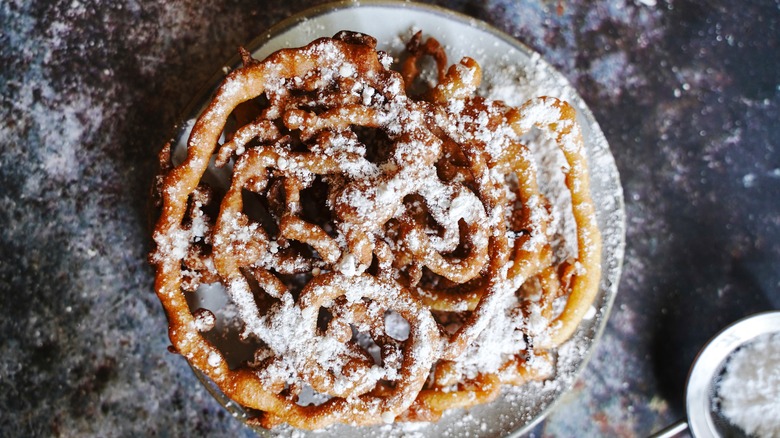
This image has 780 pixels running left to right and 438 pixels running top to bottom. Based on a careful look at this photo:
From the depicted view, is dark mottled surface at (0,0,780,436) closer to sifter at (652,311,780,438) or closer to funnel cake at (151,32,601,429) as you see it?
sifter at (652,311,780,438)

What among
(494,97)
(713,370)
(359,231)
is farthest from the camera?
(713,370)

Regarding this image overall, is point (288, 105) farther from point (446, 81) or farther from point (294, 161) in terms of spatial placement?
point (446, 81)

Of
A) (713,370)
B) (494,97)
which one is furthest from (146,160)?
(713,370)

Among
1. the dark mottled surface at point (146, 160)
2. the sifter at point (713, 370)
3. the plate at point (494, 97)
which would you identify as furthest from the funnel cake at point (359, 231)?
the sifter at point (713, 370)

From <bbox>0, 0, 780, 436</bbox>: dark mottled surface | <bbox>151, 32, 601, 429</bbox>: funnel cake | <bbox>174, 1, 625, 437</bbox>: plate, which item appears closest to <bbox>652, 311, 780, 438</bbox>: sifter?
<bbox>0, 0, 780, 436</bbox>: dark mottled surface

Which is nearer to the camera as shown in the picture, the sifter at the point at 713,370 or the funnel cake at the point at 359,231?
the funnel cake at the point at 359,231

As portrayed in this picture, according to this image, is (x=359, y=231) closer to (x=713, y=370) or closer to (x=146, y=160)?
(x=146, y=160)

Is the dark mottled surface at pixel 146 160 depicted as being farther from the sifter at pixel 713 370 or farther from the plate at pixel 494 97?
the plate at pixel 494 97
